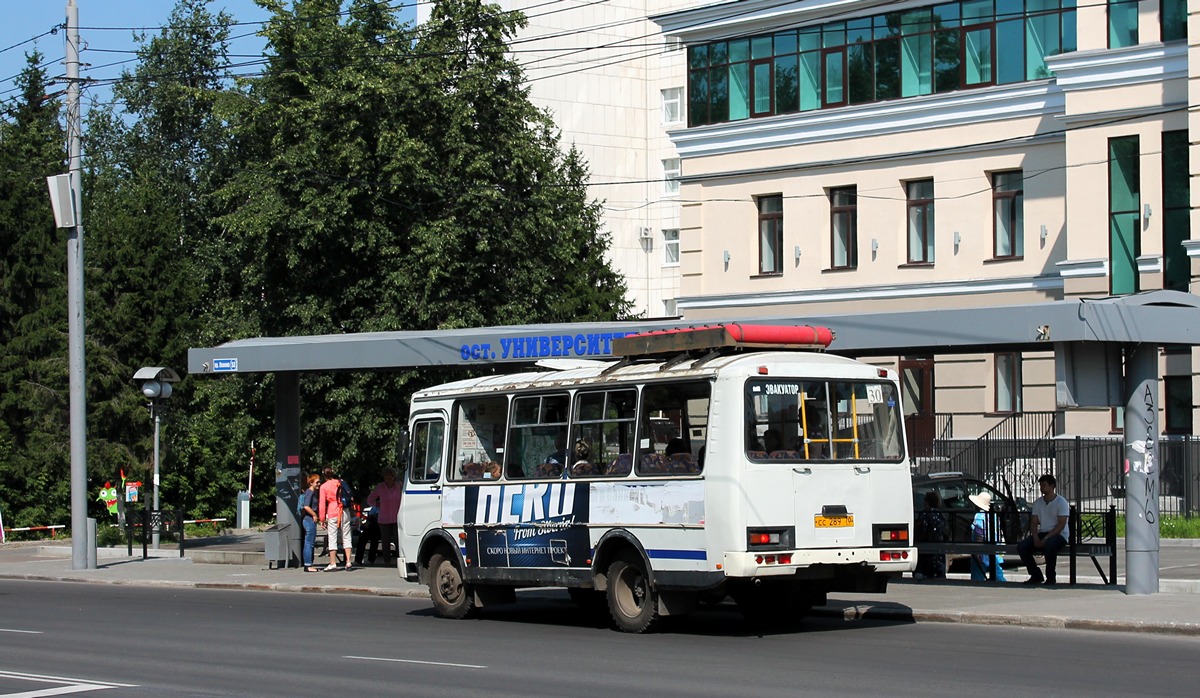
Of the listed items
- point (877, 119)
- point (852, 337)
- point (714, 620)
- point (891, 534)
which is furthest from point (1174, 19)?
point (891, 534)

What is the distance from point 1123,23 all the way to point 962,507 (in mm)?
16376

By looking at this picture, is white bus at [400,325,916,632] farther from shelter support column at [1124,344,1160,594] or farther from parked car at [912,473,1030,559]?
parked car at [912,473,1030,559]

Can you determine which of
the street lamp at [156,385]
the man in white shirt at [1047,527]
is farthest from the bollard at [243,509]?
the man in white shirt at [1047,527]

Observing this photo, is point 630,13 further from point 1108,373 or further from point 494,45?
point 1108,373

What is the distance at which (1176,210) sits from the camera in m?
35.2

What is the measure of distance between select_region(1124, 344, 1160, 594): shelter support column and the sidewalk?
1.07 feet

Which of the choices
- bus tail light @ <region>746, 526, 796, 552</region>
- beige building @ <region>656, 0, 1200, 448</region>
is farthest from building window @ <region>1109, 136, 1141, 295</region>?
bus tail light @ <region>746, 526, 796, 552</region>

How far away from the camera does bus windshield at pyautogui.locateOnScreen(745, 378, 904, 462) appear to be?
16031 mm

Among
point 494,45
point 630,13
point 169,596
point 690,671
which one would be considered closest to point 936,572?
point 690,671

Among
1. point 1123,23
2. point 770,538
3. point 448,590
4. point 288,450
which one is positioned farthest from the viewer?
point 1123,23

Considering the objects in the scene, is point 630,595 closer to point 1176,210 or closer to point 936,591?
point 936,591

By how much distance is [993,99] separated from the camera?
38.9 meters

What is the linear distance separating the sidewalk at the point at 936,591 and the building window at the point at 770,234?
53.6 feet

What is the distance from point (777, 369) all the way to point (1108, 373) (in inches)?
186
